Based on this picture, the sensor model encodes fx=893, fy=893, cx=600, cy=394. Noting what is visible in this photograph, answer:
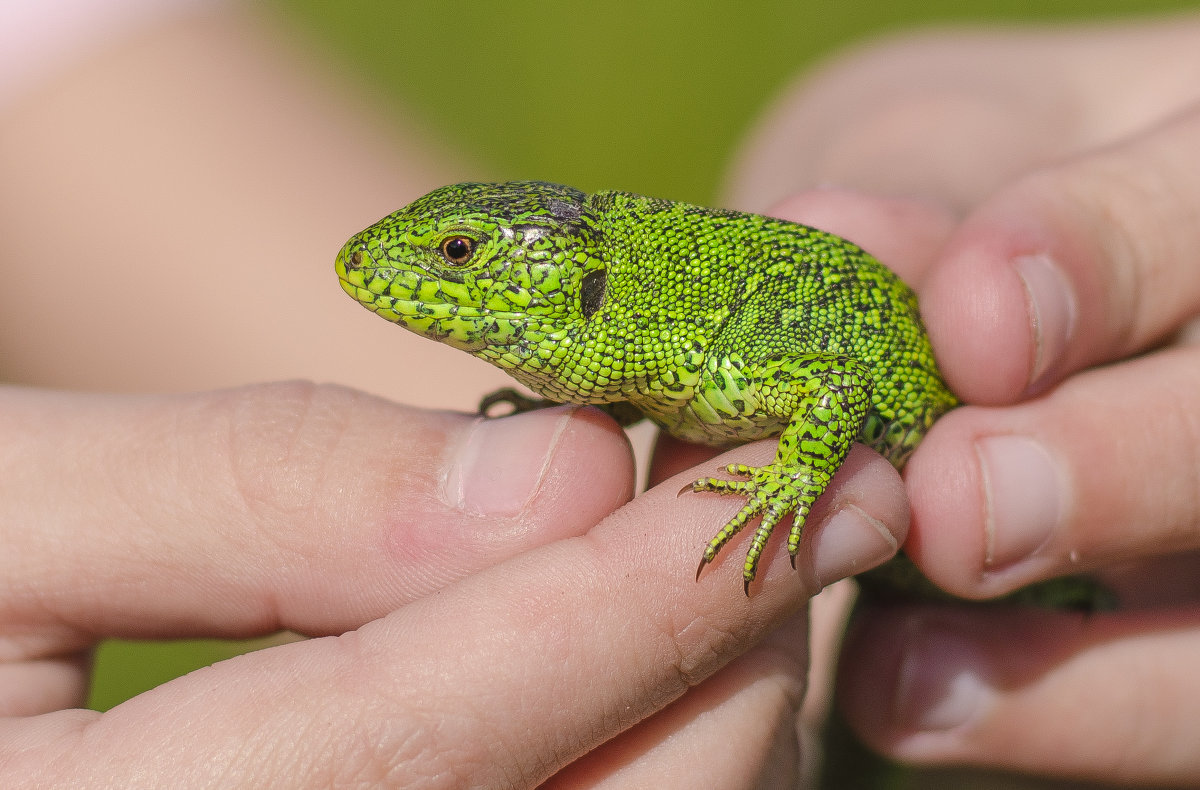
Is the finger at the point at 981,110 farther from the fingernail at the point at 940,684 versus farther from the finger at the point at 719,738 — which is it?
the finger at the point at 719,738

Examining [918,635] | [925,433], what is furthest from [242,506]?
[918,635]

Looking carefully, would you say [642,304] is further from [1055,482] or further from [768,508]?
[1055,482]

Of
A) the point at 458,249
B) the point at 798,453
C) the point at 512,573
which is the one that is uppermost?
the point at 458,249

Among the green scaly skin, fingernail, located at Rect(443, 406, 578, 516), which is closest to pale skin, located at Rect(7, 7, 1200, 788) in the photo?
fingernail, located at Rect(443, 406, 578, 516)

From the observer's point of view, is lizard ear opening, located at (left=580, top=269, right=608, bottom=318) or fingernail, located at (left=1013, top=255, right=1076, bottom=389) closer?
lizard ear opening, located at (left=580, top=269, right=608, bottom=318)

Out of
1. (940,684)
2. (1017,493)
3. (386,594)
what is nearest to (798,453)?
(1017,493)

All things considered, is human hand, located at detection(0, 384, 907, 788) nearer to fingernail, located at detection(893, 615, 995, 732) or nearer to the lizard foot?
the lizard foot

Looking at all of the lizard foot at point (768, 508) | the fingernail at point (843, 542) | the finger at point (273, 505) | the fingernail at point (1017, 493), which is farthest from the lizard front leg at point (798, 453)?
the fingernail at point (1017, 493)
